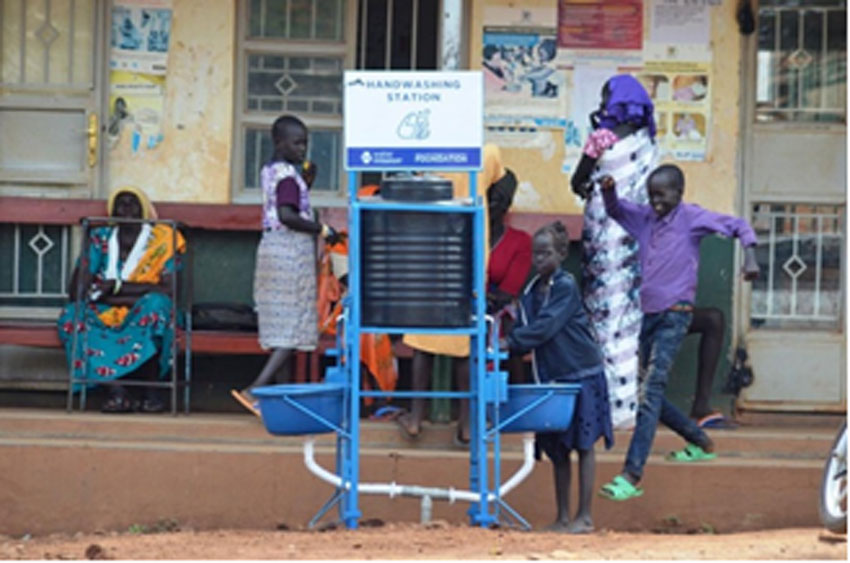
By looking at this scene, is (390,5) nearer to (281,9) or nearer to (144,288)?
(281,9)

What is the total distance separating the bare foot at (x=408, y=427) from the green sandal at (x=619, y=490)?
126 centimetres

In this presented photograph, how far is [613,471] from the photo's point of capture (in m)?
8.94

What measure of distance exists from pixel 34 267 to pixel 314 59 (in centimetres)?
205

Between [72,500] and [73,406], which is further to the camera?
[73,406]

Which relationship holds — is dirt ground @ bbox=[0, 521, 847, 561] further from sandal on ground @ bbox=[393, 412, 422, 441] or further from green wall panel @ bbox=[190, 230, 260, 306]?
green wall panel @ bbox=[190, 230, 260, 306]

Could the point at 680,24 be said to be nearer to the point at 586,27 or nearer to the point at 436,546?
the point at 586,27

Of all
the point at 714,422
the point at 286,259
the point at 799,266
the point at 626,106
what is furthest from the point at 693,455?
the point at 286,259

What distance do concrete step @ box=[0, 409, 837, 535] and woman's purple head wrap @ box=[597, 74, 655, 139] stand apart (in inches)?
70.7

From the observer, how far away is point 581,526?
8.05 m

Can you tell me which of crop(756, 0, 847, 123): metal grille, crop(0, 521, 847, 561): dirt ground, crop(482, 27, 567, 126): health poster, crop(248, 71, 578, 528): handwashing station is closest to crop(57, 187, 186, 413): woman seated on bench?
crop(0, 521, 847, 561): dirt ground

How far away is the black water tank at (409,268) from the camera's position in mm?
7305

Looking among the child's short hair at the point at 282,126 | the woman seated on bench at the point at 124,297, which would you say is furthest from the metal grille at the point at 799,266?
the woman seated on bench at the point at 124,297

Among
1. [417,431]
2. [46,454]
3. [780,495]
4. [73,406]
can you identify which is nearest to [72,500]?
[46,454]

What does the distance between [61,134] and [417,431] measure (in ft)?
9.12
